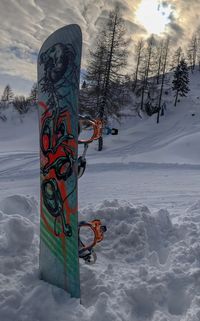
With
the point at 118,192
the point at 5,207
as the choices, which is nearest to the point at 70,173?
the point at 5,207

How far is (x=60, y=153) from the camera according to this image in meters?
3.43

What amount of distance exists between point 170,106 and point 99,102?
23.7 meters

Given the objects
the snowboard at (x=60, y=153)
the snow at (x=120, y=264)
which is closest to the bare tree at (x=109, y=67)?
the snow at (x=120, y=264)

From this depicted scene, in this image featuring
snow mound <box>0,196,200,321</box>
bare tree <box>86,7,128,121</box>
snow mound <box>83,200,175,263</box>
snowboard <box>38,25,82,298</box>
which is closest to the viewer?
snow mound <box>0,196,200,321</box>

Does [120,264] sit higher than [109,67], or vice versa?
[109,67]

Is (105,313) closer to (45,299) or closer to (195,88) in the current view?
(45,299)

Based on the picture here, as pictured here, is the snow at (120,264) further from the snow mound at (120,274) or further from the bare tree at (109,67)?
the bare tree at (109,67)

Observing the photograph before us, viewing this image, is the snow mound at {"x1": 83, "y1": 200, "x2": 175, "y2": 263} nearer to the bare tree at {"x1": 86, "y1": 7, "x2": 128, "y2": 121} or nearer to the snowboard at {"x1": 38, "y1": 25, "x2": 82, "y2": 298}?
the snowboard at {"x1": 38, "y1": 25, "x2": 82, "y2": 298}

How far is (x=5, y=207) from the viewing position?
5512mm

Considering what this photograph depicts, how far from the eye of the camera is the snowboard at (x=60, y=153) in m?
3.38

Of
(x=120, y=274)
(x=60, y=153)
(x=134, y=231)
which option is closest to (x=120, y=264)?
(x=120, y=274)

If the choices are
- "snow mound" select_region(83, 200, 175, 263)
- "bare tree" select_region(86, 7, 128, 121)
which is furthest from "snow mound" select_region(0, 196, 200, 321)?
"bare tree" select_region(86, 7, 128, 121)

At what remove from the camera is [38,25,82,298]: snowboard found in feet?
11.1

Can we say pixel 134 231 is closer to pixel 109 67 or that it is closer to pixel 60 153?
pixel 60 153
